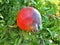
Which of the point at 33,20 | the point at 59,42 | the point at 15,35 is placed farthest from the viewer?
the point at 59,42

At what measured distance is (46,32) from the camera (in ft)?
2.21

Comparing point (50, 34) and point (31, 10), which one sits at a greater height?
point (31, 10)

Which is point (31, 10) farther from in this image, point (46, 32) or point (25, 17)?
point (46, 32)

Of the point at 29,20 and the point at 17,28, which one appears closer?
the point at 29,20

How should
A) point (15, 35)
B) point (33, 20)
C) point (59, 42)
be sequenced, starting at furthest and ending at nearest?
point (59, 42) < point (15, 35) < point (33, 20)

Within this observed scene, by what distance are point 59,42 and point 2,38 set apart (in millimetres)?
272

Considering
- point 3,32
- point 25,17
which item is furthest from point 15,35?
point 25,17

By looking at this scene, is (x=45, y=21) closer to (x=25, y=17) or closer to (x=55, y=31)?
(x=55, y=31)

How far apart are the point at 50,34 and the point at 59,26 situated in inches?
2.2

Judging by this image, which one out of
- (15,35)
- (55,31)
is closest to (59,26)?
(55,31)

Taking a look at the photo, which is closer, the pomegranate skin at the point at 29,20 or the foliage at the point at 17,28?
the pomegranate skin at the point at 29,20

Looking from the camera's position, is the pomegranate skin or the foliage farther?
the foliage

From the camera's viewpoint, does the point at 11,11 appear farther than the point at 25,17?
Yes

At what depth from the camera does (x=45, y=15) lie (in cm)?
67
